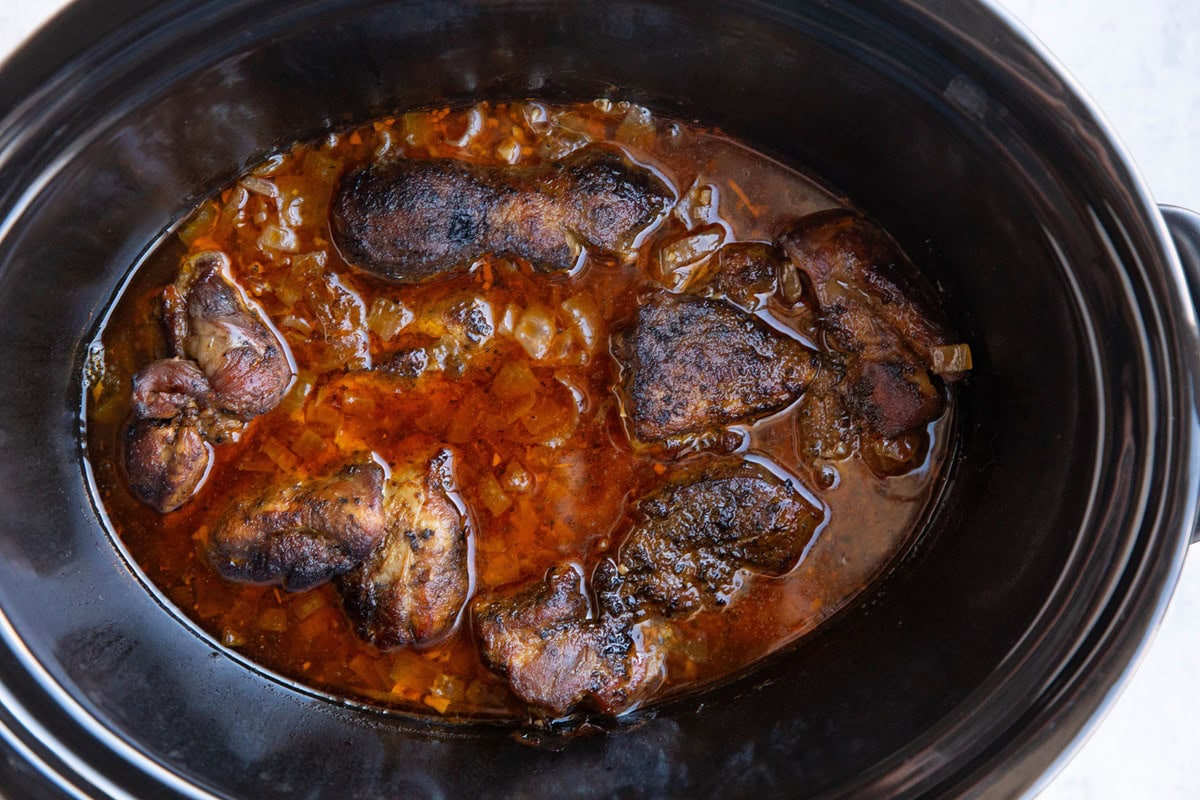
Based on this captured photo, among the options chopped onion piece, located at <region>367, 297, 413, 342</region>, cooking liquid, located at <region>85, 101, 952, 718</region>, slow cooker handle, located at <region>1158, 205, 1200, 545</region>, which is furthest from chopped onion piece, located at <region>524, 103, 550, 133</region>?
slow cooker handle, located at <region>1158, 205, 1200, 545</region>

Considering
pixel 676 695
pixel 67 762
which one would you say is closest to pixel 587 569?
pixel 676 695

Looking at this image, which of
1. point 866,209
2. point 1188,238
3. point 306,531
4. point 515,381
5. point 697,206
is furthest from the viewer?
point 866,209

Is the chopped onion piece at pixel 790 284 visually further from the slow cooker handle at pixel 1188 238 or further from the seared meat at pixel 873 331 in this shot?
the slow cooker handle at pixel 1188 238

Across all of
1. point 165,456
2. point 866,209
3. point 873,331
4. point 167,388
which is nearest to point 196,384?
point 167,388

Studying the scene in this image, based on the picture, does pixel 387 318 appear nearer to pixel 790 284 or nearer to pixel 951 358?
pixel 790 284

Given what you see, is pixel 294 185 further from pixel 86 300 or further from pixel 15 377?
pixel 15 377

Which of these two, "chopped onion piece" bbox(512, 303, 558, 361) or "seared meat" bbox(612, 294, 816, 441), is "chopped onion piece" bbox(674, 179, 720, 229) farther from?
"chopped onion piece" bbox(512, 303, 558, 361)
